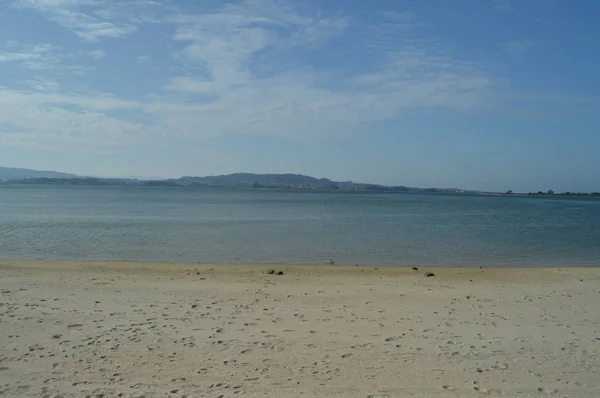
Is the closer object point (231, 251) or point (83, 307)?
point (83, 307)

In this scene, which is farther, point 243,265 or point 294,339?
point 243,265

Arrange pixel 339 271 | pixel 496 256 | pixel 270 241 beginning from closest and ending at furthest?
1. pixel 339 271
2. pixel 496 256
3. pixel 270 241

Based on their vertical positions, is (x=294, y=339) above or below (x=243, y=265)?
above

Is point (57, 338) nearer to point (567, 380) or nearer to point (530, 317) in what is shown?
point (567, 380)

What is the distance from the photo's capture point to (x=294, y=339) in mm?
7676

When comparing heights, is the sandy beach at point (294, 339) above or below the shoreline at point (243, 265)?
above

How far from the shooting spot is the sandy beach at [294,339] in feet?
19.6

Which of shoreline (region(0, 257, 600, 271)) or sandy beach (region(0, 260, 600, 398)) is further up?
sandy beach (region(0, 260, 600, 398))

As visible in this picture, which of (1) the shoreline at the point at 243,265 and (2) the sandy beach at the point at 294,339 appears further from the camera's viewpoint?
(1) the shoreline at the point at 243,265

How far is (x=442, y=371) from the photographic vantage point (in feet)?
21.0

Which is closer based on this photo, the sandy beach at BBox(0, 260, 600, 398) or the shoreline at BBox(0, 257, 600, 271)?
the sandy beach at BBox(0, 260, 600, 398)

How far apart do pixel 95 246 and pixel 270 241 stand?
8571 mm

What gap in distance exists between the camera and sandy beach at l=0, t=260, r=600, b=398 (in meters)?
5.97

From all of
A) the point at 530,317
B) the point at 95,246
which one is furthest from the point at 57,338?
the point at 95,246
